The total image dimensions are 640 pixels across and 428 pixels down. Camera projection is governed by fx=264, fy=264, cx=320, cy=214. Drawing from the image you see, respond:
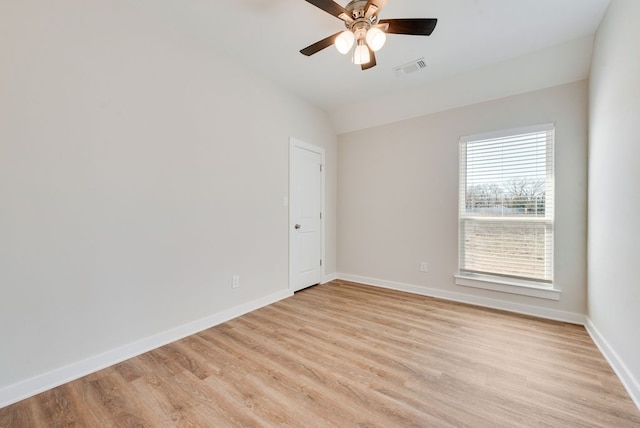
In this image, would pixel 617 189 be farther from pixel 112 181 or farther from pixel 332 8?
pixel 112 181

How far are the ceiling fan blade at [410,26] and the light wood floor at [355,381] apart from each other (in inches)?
95.1

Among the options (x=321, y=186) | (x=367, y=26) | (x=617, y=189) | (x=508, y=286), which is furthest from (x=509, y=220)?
(x=367, y=26)

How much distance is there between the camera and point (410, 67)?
9.75 feet

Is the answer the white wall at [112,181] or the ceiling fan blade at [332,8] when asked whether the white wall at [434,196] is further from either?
the ceiling fan blade at [332,8]

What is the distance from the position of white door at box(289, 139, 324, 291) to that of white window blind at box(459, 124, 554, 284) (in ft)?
6.59

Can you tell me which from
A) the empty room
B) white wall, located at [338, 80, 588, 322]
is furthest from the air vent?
white wall, located at [338, 80, 588, 322]

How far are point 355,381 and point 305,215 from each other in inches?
96.7

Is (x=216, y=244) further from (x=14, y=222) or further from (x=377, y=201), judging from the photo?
(x=377, y=201)

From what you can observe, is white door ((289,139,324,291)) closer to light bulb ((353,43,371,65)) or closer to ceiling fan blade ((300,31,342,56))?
ceiling fan blade ((300,31,342,56))

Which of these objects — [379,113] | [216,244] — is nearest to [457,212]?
[379,113]

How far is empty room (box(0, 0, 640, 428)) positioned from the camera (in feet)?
5.43

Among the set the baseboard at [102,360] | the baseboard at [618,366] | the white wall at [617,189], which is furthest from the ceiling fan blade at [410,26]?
the baseboard at [102,360]

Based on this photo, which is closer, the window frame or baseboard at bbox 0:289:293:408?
baseboard at bbox 0:289:293:408

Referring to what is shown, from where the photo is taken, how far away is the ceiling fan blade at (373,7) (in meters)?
1.76
